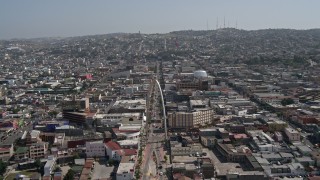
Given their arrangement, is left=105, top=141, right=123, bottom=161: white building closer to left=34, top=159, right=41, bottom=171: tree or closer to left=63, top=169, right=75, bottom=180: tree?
left=63, top=169, right=75, bottom=180: tree

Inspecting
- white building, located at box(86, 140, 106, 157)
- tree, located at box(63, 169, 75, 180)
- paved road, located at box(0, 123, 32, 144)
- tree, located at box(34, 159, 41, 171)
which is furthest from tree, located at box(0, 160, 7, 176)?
white building, located at box(86, 140, 106, 157)

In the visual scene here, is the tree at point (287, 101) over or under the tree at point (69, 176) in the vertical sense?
over

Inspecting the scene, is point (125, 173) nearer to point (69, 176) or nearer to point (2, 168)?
point (69, 176)

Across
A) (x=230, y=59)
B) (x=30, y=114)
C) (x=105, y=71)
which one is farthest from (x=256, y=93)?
(x=230, y=59)

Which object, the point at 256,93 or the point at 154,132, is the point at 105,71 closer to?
the point at 256,93

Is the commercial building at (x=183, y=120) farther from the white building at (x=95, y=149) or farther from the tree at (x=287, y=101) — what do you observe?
the tree at (x=287, y=101)

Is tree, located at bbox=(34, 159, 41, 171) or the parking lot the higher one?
tree, located at bbox=(34, 159, 41, 171)

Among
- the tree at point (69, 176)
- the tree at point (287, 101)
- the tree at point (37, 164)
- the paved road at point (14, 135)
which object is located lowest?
the paved road at point (14, 135)

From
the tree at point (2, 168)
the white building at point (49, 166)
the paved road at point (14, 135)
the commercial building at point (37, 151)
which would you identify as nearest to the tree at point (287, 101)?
the paved road at point (14, 135)

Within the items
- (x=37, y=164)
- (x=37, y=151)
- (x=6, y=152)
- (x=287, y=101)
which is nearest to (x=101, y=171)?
(x=37, y=164)

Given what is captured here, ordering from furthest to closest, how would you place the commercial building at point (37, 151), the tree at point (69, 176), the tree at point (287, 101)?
the tree at point (287, 101) < the commercial building at point (37, 151) < the tree at point (69, 176)

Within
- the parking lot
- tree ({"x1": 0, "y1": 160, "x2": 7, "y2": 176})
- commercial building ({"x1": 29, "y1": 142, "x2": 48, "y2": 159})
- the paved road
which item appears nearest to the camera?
the parking lot
